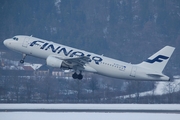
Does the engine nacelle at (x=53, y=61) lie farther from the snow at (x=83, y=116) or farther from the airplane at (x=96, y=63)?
Result: the snow at (x=83, y=116)

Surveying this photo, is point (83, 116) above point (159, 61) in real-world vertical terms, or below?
below

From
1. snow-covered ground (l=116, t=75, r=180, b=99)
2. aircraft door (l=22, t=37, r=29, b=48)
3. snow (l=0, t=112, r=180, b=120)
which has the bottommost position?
snow (l=0, t=112, r=180, b=120)

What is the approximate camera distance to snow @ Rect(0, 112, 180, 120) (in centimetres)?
4372

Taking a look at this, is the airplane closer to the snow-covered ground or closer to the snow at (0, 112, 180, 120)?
the snow at (0, 112, 180, 120)

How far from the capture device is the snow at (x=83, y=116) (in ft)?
143

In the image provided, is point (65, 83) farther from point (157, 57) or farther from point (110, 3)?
point (110, 3)

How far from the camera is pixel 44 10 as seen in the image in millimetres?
185000

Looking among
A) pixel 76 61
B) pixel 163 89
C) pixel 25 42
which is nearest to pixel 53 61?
pixel 76 61

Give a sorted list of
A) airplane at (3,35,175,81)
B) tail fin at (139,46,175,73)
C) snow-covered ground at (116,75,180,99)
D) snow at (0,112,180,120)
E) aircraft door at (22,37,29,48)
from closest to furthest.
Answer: snow at (0,112,180,120) < airplane at (3,35,175,81) < tail fin at (139,46,175,73) < aircraft door at (22,37,29,48) < snow-covered ground at (116,75,180,99)

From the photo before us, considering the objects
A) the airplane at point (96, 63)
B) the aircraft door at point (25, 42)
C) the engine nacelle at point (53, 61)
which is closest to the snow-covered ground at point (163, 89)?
the airplane at point (96, 63)

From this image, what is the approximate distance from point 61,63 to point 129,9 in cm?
11791

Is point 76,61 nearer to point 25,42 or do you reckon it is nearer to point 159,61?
point 25,42

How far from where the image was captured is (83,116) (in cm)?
4512

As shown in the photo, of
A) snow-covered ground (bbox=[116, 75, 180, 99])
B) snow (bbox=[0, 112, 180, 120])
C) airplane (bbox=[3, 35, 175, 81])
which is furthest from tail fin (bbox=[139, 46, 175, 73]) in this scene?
snow-covered ground (bbox=[116, 75, 180, 99])
